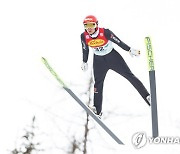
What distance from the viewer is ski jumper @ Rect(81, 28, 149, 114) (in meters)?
11.1

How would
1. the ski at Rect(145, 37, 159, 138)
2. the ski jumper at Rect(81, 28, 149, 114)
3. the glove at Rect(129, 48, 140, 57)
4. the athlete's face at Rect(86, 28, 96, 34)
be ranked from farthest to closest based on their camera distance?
the ski jumper at Rect(81, 28, 149, 114) < the athlete's face at Rect(86, 28, 96, 34) < the glove at Rect(129, 48, 140, 57) < the ski at Rect(145, 37, 159, 138)

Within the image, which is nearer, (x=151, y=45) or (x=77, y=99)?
(x=151, y=45)

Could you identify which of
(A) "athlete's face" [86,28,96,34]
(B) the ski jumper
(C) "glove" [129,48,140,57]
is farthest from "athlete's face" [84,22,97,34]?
(C) "glove" [129,48,140,57]

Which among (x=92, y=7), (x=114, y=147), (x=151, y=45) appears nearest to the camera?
(x=151, y=45)

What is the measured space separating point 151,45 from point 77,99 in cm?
244

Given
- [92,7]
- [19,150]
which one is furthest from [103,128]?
[92,7]

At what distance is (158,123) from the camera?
10648mm

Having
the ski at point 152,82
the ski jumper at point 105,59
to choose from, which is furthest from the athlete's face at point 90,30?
the ski at point 152,82

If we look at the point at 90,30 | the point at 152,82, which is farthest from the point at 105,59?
the point at 152,82

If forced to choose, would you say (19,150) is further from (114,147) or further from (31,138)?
(114,147)

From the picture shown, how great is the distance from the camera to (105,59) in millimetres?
11398

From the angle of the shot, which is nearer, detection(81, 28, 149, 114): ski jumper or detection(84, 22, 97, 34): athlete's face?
detection(84, 22, 97, 34): athlete's face

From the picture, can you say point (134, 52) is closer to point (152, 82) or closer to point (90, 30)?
point (152, 82)

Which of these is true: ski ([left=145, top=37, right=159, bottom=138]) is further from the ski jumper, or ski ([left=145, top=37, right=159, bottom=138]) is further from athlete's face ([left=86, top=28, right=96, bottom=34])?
athlete's face ([left=86, top=28, right=96, bottom=34])
